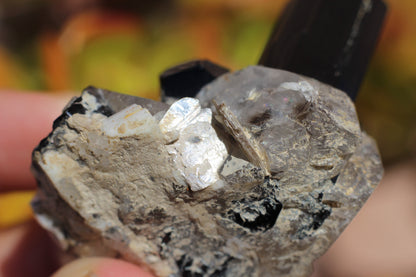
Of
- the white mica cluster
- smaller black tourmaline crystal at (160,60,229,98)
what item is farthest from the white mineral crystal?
smaller black tourmaline crystal at (160,60,229,98)

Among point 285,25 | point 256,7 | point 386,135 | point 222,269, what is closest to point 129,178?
point 222,269

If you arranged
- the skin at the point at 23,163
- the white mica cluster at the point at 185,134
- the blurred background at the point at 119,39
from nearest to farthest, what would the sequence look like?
1. the white mica cluster at the point at 185,134
2. the skin at the point at 23,163
3. the blurred background at the point at 119,39

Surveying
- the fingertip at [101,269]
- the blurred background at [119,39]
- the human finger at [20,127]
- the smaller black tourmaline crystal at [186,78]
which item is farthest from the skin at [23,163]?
the blurred background at [119,39]

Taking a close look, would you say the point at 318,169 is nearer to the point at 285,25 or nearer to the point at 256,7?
the point at 285,25

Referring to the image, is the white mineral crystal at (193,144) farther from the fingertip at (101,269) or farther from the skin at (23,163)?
the skin at (23,163)

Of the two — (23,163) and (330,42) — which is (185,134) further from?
(23,163)

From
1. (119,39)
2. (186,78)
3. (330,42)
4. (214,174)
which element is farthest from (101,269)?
(119,39)

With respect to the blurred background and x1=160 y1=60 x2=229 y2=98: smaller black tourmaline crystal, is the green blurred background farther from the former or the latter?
x1=160 y1=60 x2=229 y2=98: smaller black tourmaline crystal

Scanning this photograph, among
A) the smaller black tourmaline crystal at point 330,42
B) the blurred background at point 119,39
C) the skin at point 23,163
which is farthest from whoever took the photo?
the blurred background at point 119,39
